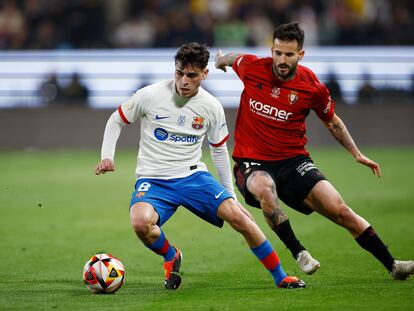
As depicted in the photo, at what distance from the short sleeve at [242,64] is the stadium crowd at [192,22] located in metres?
14.4

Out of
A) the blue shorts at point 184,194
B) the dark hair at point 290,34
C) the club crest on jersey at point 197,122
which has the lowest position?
the blue shorts at point 184,194

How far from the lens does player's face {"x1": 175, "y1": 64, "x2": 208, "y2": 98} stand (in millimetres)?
8102

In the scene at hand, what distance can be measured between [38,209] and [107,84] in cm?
995

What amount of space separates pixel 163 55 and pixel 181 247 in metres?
13.3

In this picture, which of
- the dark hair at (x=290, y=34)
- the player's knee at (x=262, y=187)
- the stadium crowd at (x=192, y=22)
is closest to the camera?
the player's knee at (x=262, y=187)

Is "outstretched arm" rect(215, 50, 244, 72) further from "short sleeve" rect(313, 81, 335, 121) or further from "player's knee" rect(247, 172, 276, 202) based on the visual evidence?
"player's knee" rect(247, 172, 276, 202)

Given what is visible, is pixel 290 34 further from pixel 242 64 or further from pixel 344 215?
pixel 344 215

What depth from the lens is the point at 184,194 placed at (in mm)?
8219

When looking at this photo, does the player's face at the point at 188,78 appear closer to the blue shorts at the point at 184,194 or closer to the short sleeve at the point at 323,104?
the blue shorts at the point at 184,194

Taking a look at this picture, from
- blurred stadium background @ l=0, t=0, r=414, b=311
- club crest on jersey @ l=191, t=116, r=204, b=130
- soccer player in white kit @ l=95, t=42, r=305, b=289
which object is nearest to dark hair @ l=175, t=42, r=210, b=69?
soccer player in white kit @ l=95, t=42, r=305, b=289

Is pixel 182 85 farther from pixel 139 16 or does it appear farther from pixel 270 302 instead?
pixel 139 16

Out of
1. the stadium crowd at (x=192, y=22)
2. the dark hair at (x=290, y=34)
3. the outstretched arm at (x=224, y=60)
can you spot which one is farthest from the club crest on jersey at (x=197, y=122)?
the stadium crowd at (x=192, y=22)

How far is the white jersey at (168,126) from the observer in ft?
27.1

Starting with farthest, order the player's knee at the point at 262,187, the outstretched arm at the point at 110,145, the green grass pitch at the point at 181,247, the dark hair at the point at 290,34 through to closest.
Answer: the dark hair at the point at 290,34 < the player's knee at the point at 262,187 < the outstretched arm at the point at 110,145 < the green grass pitch at the point at 181,247
